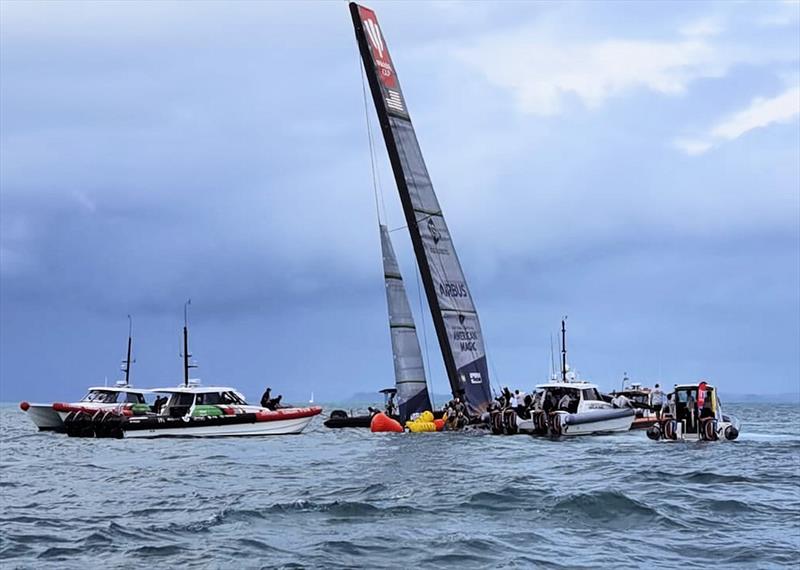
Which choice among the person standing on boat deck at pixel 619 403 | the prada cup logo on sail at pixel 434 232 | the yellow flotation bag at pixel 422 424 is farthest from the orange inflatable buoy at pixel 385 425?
the person standing on boat deck at pixel 619 403

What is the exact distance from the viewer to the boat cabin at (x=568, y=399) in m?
41.5

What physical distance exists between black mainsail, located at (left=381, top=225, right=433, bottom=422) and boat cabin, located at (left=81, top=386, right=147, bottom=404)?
1357 cm

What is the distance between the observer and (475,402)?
46.0 m

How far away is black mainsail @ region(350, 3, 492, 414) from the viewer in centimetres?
4494

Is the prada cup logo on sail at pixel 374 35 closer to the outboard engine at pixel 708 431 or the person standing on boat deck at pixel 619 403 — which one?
the person standing on boat deck at pixel 619 403

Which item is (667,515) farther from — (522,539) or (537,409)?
(537,409)

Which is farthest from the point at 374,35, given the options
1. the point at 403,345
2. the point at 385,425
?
the point at 385,425

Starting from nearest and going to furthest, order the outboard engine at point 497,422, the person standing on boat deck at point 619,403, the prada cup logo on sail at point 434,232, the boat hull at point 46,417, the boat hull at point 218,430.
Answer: the outboard engine at point 497,422, the boat hull at point 218,430, the person standing on boat deck at point 619,403, the prada cup logo on sail at point 434,232, the boat hull at point 46,417

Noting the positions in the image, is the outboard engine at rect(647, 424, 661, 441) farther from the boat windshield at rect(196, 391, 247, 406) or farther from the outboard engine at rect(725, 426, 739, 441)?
the boat windshield at rect(196, 391, 247, 406)

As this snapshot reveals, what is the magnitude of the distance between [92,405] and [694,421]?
1111 inches

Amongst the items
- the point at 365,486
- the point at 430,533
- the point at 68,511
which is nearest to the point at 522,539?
the point at 430,533

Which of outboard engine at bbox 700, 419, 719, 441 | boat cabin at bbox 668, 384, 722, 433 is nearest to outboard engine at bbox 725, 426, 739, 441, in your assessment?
boat cabin at bbox 668, 384, 722, 433

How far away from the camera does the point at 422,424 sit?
1695 inches

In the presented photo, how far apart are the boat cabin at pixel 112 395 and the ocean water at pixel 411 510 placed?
20.9 meters
